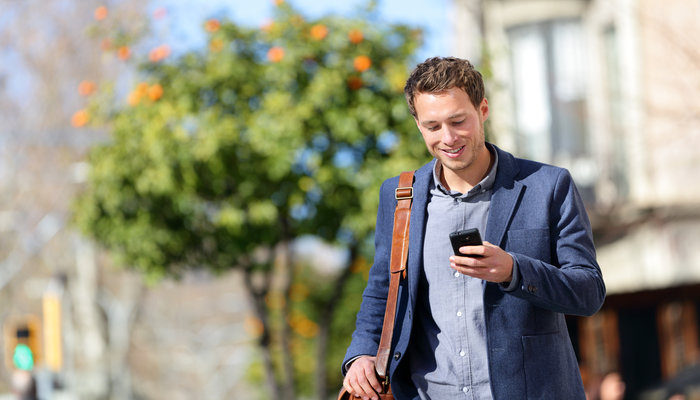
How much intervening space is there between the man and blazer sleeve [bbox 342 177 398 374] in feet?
0.21

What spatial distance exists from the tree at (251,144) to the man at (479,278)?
796 centimetres

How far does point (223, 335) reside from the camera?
147 ft

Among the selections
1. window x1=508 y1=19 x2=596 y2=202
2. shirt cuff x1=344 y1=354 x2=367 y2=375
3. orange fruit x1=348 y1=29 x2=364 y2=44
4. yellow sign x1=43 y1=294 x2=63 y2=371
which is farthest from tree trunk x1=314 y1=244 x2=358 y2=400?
shirt cuff x1=344 y1=354 x2=367 y2=375

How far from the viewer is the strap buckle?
317 centimetres

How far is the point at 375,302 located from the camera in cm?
320

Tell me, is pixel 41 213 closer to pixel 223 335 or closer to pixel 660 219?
pixel 660 219

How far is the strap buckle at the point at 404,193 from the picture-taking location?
3167 mm

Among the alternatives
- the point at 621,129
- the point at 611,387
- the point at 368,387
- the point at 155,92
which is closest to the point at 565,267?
the point at 368,387

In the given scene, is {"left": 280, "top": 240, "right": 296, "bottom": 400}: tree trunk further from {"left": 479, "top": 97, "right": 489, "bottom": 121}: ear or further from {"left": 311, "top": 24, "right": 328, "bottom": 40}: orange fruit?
{"left": 479, "top": 97, "right": 489, "bottom": 121}: ear

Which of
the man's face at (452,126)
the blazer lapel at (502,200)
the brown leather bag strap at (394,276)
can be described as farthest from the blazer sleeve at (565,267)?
the brown leather bag strap at (394,276)

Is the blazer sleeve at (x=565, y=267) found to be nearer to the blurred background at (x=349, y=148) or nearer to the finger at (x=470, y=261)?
the finger at (x=470, y=261)

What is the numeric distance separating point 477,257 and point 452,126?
1.45ft

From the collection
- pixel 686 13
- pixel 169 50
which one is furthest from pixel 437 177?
pixel 686 13

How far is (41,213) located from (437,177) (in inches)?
929
